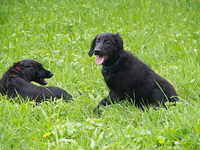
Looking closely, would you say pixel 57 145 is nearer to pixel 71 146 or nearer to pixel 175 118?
pixel 71 146

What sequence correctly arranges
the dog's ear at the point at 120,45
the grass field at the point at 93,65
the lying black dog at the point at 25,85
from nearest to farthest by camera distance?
the grass field at the point at 93,65 → the lying black dog at the point at 25,85 → the dog's ear at the point at 120,45

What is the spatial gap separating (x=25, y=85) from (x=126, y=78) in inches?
57.4

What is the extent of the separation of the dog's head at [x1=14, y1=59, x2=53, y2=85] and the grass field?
344mm

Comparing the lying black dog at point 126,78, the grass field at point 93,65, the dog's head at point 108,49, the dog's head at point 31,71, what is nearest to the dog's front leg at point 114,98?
the lying black dog at point 126,78

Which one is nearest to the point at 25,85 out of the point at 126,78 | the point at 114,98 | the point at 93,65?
the point at 114,98

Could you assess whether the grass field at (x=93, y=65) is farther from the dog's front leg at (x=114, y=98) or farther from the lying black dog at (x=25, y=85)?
the lying black dog at (x=25, y=85)

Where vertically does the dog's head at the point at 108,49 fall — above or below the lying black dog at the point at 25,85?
above

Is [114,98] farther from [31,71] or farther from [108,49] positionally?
[31,71]

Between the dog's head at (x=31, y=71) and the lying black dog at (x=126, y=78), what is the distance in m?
1.11

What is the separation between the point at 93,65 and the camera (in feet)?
15.5

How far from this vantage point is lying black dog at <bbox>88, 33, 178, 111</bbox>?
3307mm

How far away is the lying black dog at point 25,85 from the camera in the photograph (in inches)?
127

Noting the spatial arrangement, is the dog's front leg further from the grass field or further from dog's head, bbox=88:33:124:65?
dog's head, bbox=88:33:124:65

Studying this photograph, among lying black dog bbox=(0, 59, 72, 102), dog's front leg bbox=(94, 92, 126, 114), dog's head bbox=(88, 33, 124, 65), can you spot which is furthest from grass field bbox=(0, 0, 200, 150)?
dog's head bbox=(88, 33, 124, 65)
